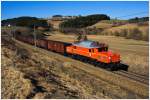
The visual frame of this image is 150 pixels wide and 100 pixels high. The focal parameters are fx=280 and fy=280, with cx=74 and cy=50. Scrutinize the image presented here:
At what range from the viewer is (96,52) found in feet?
106

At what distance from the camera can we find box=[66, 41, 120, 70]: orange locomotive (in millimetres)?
30078

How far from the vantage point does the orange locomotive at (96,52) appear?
3008 cm

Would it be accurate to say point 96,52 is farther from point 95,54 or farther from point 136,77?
point 136,77

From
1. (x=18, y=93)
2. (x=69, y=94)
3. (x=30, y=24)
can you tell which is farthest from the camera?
(x=30, y=24)

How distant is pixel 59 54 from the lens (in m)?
44.5

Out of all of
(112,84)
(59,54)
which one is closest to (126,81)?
(112,84)

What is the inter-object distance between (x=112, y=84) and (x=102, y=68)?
6.77 metres

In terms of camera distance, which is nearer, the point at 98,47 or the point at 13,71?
the point at 13,71

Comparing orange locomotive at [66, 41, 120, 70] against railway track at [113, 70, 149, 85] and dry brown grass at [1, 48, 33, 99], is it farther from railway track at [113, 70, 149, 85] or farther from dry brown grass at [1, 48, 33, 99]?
dry brown grass at [1, 48, 33, 99]

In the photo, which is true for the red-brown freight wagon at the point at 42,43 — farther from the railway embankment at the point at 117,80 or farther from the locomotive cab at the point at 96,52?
the railway embankment at the point at 117,80

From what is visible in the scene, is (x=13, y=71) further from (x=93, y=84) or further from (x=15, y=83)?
(x=93, y=84)

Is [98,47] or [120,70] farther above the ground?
[98,47]

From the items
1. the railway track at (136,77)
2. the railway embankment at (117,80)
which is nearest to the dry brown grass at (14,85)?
the railway embankment at (117,80)

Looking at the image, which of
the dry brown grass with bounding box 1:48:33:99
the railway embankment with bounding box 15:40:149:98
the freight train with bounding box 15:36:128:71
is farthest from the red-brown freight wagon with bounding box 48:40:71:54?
the dry brown grass with bounding box 1:48:33:99
